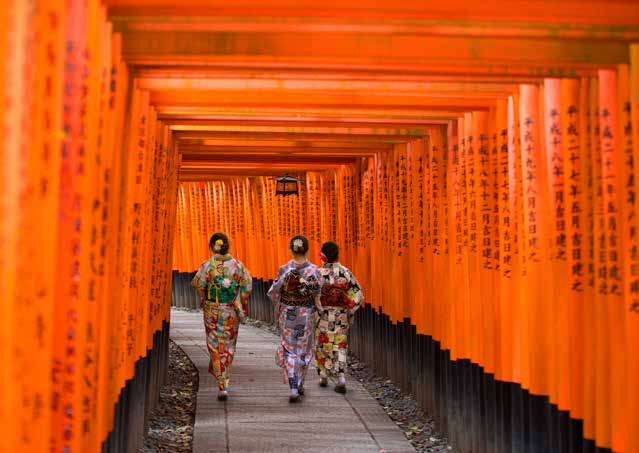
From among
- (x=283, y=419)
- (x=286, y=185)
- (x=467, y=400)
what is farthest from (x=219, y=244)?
(x=286, y=185)

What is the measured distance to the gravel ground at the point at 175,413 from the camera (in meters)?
8.55

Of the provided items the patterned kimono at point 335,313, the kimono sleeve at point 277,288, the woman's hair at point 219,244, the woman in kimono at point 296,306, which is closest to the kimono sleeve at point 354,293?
the patterned kimono at point 335,313

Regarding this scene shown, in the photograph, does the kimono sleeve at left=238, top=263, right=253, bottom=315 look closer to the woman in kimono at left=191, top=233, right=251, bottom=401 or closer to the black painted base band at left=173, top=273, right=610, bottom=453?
the woman in kimono at left=191, top=233, right=251, bottom=401

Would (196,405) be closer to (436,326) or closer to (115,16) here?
(436,326)

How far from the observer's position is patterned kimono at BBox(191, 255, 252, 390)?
1022 centimetres

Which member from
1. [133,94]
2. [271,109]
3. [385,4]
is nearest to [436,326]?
[271,109]

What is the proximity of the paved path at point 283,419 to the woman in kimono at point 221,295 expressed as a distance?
2.38ft

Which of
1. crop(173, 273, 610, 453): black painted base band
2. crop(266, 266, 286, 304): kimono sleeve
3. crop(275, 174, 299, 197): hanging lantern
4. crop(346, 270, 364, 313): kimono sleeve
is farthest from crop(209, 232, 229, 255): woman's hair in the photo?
crop(275, 174, 299, 197): hanging lantern

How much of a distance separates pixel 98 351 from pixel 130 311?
6.83ft

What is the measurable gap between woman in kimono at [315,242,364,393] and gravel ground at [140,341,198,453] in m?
1.75

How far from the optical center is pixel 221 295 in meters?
10.2

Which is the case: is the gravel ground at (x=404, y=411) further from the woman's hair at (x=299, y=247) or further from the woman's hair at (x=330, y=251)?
Answer: the woman's hair at (x=299, y=247)

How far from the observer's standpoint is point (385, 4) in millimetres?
5172

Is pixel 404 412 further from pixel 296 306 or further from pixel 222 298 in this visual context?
pixel 222 298
